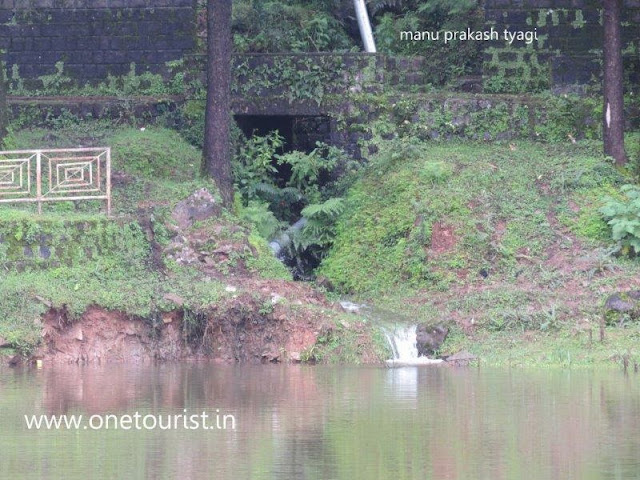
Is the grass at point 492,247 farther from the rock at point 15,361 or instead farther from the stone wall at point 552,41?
the rock at point 15,361

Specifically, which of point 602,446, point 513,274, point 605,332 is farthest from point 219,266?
point 602,446

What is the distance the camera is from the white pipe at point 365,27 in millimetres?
27406

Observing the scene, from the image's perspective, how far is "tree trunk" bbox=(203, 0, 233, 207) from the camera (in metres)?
23.1

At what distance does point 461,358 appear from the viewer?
19078 mm

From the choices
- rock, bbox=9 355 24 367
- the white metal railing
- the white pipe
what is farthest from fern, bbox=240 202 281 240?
rock, bbox=9 355 24 367

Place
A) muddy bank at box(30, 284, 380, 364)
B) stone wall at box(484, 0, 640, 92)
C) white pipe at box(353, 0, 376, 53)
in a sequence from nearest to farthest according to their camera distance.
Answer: muddy bank at box(30, 284, 380, 364) → stone wall at box(484, 0, 640, 92) → white pipe at box(353, 0, 376, 53)

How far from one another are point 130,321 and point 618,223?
7944mm

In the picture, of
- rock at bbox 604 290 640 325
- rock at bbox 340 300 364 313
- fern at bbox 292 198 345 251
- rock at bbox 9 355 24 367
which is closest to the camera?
rock at bbox 9 355 24 367

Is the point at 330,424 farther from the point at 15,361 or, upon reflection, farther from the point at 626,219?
the point at 626,219

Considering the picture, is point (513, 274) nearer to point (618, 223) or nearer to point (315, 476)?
point (618, 223)

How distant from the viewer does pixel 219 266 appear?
69.9 ft

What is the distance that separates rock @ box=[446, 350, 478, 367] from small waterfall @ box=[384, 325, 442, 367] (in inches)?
7.3

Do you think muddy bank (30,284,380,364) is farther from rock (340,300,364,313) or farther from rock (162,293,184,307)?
rock (340,300,364,313)

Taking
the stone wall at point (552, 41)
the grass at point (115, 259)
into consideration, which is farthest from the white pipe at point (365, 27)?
the grass at point (115, 259)
